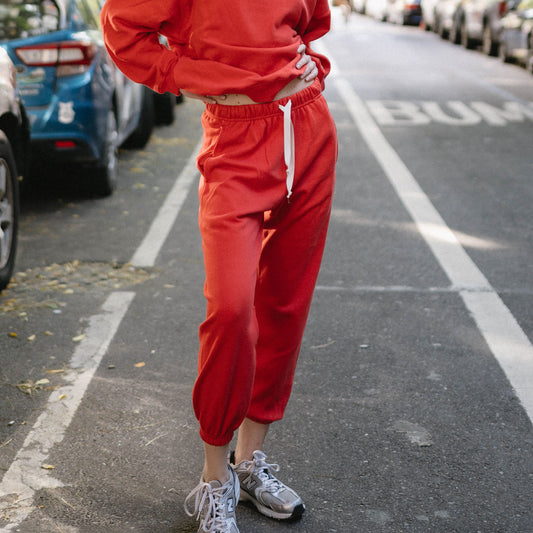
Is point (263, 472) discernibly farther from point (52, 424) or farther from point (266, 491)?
point (52, 424)

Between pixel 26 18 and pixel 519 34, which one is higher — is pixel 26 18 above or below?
above

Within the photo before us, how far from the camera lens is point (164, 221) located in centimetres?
638

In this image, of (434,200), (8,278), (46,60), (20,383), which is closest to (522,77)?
(434,200)

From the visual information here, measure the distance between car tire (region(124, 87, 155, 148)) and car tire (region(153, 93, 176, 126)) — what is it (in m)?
1.13

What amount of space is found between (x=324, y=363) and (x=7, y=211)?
222 centimetres

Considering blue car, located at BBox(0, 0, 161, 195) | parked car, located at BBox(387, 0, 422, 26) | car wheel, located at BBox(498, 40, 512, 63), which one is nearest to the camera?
blue car, located at BBox(0, 0, 161, 195)

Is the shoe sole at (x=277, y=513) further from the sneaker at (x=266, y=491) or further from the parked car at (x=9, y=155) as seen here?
the parked car at (x=9, y=155)

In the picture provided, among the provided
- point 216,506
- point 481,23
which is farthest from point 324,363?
point 481,23

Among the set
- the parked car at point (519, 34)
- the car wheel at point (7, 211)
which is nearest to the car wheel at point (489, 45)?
the parked car at point (519, 34)

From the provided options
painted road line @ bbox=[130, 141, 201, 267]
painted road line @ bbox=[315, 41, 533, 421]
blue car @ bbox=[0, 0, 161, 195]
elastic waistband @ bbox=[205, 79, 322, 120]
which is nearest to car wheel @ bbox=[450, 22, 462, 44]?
painted road line @ bbox=[315, 41, 533, 421]

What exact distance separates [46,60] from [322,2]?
396cm

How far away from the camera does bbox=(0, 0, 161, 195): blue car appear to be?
20.2 feet

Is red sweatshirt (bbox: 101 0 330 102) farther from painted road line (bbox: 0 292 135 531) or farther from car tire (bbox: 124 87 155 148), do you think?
car tire (bbox: 124 87 155 148)

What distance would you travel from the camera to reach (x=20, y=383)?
3.70 metres
